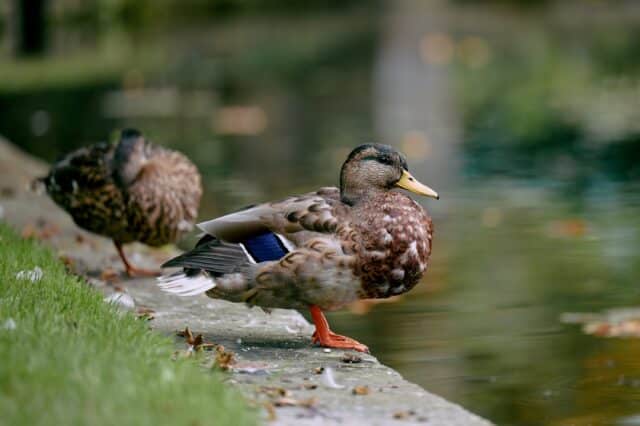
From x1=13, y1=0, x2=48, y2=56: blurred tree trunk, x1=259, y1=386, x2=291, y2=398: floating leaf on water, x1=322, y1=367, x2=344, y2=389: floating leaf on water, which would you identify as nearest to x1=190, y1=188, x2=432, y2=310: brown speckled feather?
x1=322, y1=367, x2=344, y2=389: floating leaf on water

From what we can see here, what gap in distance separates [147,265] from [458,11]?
32901 mm

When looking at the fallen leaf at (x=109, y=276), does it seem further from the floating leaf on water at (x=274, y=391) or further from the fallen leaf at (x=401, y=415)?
the fallen leaf at (x=401, y=415)

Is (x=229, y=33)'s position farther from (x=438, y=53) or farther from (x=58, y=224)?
(x=58, y=224)

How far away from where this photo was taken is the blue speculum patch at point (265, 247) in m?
5.80

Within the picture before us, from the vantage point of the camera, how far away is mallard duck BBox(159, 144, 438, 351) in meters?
5.71

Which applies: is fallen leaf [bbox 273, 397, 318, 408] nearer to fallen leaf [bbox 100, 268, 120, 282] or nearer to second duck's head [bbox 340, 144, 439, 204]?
second duck's head [bbox 340, 144, 439, 204]

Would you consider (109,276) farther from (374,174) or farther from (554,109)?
(554,109)

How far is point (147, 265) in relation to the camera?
8.31 m

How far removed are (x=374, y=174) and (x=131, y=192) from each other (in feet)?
6.89

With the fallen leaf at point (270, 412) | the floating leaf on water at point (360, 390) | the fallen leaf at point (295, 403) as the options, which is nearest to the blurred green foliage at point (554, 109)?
the floating leaf on water at point (360, 390)

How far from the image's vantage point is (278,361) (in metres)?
5.65

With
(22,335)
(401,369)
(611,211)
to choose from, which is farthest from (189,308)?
(611,211)

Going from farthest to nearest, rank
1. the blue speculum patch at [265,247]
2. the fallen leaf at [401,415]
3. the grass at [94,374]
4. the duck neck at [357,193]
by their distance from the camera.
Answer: the duck neck at [357,193]
the blue speculum patch at [265,247]
the fallen leaf at [401,415]
the grass at [94,374]

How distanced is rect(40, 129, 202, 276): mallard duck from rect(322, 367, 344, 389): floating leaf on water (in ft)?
8.31
